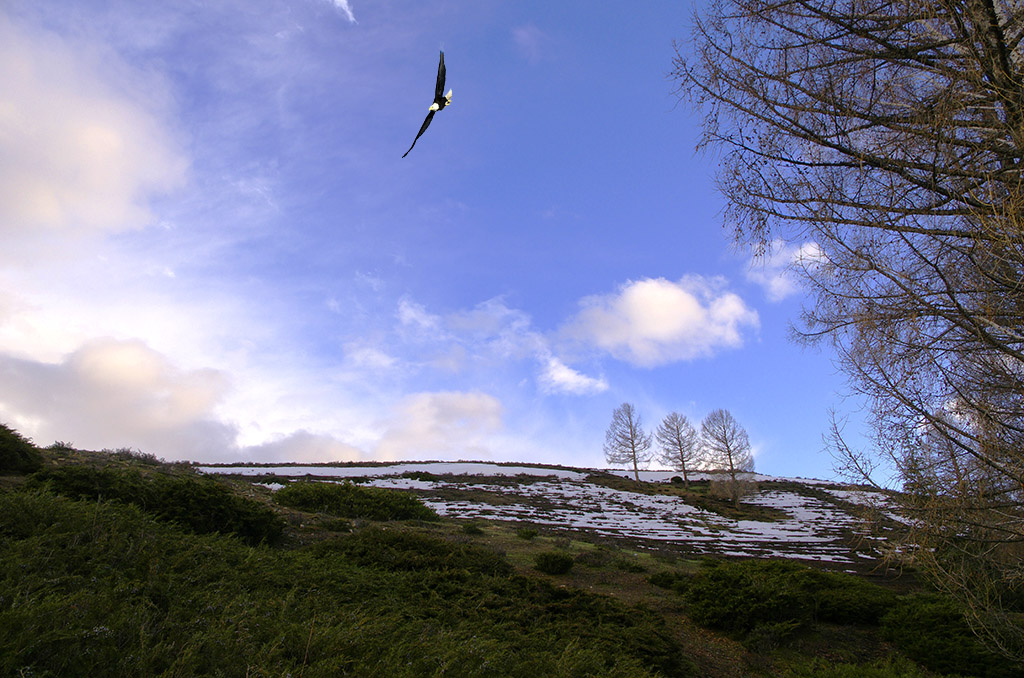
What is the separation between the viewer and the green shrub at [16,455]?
10.1 m

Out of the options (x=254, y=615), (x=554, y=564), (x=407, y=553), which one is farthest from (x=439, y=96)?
(x=554, y=564)

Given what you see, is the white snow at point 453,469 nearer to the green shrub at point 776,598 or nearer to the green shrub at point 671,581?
the green shrub at point 671,581

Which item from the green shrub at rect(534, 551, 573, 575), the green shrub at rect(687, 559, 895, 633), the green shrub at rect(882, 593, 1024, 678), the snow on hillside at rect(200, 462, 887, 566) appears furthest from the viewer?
the snow on hillside at rect(200, 462, 887, 566)

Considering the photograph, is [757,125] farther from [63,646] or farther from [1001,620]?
[63,646]

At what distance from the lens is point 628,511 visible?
2809 centimetres

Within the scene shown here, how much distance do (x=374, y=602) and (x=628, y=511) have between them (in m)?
24.5

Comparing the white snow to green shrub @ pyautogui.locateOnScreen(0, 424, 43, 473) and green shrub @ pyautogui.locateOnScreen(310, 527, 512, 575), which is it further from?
green shrub @ pyautogui.locateOnScreen(310, 527, 512, 575)

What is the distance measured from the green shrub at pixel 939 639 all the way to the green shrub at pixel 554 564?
5.44m

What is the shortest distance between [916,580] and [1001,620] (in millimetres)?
12752

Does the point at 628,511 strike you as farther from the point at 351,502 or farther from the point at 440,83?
the point at 440,83

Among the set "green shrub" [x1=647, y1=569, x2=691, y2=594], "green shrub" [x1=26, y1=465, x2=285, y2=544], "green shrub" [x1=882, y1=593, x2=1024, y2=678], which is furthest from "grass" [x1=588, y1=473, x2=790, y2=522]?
"green shrub" [x1=26, y1=465, x2=285, y2=544]

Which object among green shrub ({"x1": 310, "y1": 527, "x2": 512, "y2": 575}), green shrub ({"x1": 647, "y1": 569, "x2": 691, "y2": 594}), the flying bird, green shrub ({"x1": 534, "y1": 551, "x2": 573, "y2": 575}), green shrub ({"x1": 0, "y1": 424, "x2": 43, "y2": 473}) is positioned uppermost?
the flying bird

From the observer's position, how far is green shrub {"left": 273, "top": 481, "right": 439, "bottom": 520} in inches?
581

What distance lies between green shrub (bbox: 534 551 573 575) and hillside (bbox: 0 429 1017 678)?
0.03 m
